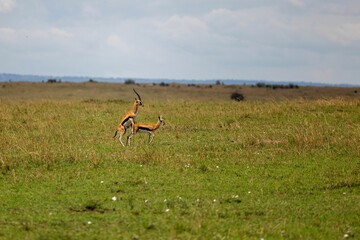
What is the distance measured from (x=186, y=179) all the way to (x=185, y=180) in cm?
8

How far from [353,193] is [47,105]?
19.2m

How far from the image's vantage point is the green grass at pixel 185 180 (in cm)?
858

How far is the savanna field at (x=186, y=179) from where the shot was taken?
8586mm

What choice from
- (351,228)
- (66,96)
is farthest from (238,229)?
(66,96)

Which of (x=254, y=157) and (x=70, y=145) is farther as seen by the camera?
(x=70, y=145)

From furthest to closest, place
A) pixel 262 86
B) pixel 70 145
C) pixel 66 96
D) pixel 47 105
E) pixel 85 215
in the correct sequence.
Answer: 1. pixel 262 86
2. pixel 66 96
3. pixel 47 105
4. pixel 70 145
5. pixel 85 215

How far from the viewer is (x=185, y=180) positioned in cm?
1180

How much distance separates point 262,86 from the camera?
65.8m

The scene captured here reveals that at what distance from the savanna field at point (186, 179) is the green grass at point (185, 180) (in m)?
0.02

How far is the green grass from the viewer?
8578 millimetres

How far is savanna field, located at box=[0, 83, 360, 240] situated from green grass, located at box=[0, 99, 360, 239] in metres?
0.02

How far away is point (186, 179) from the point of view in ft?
39.0

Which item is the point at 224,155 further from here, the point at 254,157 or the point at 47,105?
the point at 47,105

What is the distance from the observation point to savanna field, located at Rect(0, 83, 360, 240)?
8.59 meters
